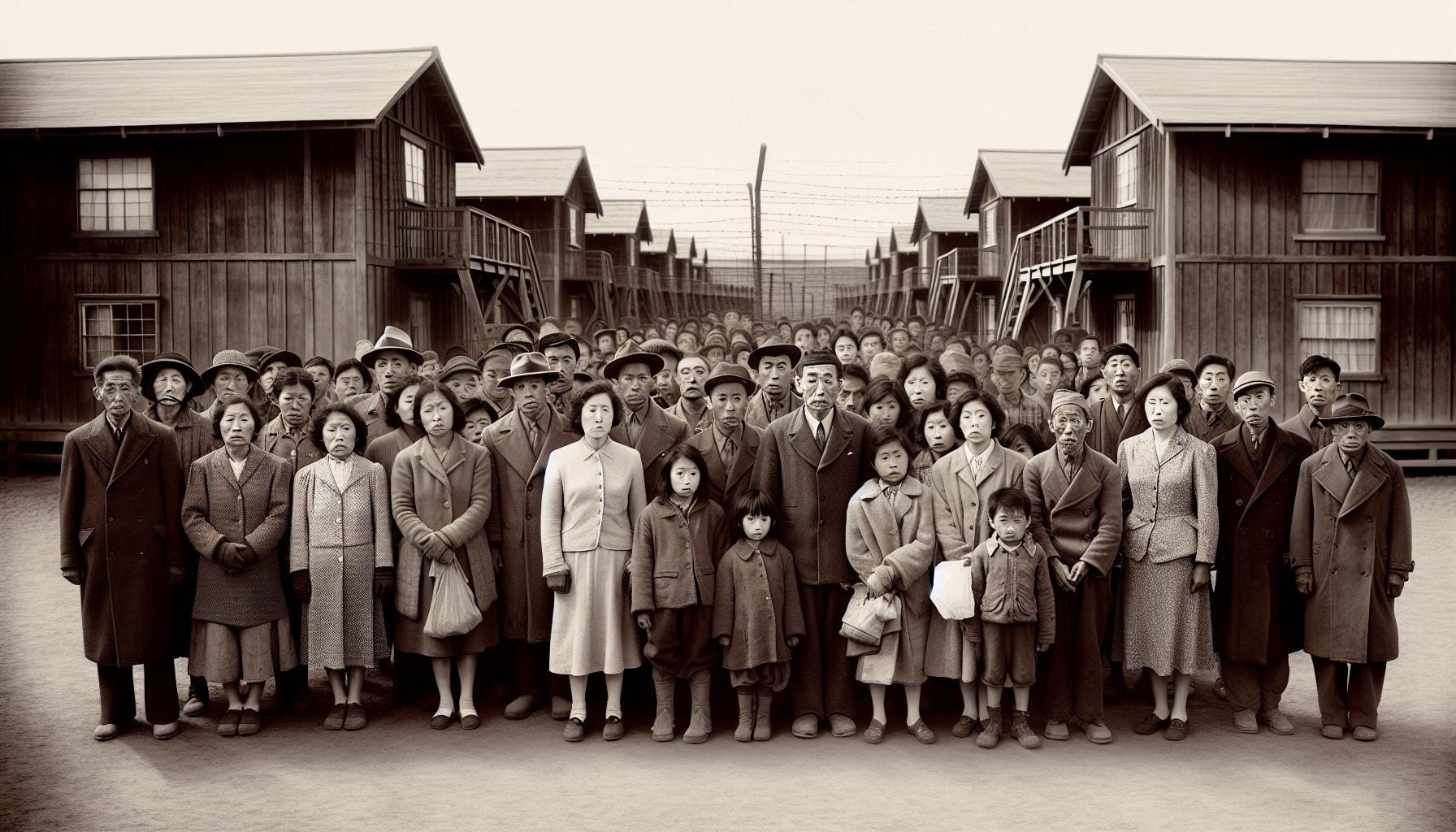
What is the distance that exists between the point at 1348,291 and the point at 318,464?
1755 centimetres

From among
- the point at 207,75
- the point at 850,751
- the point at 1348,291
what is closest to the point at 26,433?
the point at 207,75

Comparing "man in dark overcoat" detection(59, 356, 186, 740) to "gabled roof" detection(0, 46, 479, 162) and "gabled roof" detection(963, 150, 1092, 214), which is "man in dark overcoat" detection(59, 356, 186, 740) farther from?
"gabled roof" detection(963, 150, 1092, 214)

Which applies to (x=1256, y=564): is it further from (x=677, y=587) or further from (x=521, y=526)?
(x=521, y=526)

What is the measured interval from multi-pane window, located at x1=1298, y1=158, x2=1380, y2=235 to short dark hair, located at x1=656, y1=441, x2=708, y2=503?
16.0m

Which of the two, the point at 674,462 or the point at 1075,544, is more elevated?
the point at 674,462

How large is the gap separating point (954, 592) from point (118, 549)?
4698 millimetres

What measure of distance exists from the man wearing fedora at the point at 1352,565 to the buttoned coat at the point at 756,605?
294 centimetres

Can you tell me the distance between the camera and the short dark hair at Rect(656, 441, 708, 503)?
643cm

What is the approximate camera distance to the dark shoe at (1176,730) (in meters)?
6.38

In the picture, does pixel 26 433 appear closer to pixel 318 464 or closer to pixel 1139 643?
pixel 318 464

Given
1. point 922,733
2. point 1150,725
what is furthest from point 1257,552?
point 922,733

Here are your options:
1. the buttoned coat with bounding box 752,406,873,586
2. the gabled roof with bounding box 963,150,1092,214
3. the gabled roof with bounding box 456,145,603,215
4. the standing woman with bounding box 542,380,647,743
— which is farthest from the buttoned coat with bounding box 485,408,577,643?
the gabled roof with bounding box 963,150,1092,214

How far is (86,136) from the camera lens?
17.8m

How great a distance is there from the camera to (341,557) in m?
6.69
